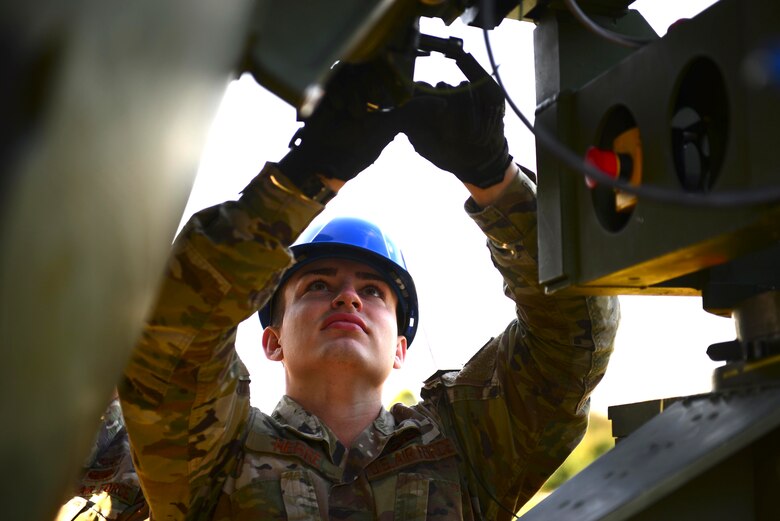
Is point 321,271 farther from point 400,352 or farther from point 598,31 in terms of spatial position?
point 598,31

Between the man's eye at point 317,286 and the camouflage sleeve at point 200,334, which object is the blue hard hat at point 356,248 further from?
the camouflage sleeve at point 200,334

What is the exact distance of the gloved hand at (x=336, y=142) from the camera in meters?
2.42

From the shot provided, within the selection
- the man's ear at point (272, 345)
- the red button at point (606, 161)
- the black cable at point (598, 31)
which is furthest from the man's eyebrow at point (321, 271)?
the red button at point (606, 161)

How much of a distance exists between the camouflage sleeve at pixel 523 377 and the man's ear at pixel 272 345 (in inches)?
25.6

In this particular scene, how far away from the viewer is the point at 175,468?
290 centimetres

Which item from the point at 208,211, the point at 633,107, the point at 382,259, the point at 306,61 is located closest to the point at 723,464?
the point at 633,107

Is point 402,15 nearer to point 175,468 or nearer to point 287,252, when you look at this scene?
point 287,252

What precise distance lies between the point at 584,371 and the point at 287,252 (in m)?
1.08

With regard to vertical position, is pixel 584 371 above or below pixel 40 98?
above

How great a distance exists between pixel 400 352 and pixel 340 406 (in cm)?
59

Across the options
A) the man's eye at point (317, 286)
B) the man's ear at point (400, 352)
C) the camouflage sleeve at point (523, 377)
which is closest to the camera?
the camouflage sleeve at point (523, 377)

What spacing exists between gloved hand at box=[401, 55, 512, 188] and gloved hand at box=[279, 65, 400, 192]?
77mm

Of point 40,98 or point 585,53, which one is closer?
point 40,98

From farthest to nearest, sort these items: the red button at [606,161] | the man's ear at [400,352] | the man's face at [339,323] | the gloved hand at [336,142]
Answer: the man's ear at [400,352] < the man's face at [339,323] < the gloved hand at [336,142] < the red button at [606,161]
